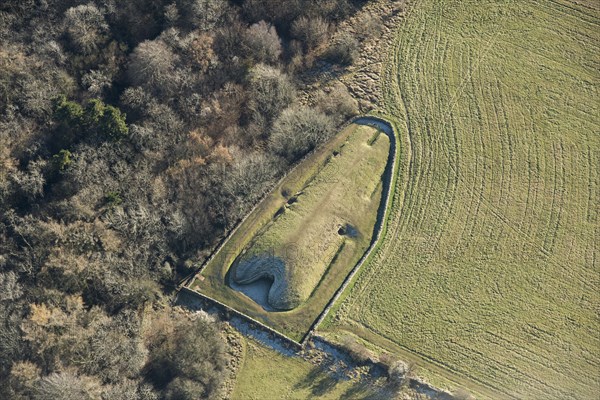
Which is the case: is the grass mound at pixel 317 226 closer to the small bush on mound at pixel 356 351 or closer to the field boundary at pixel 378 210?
the field boundary at pixel 378 210

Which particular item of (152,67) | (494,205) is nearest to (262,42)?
(152,67)

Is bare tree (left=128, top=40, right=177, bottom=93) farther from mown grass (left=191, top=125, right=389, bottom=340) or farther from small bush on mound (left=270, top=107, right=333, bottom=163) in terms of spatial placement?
mown grass (left=191, top=125, right=389, bottom=340)

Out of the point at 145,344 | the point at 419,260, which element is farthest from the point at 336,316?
the point at 145,344

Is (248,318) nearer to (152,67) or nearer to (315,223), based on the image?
(315,223)

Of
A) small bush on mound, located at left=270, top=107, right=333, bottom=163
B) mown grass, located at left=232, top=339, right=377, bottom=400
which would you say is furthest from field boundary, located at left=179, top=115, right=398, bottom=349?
mown grass, located at left=232, top=339, right=377, bottom=400

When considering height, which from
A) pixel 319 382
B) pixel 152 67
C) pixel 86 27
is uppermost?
pixel 86 27
